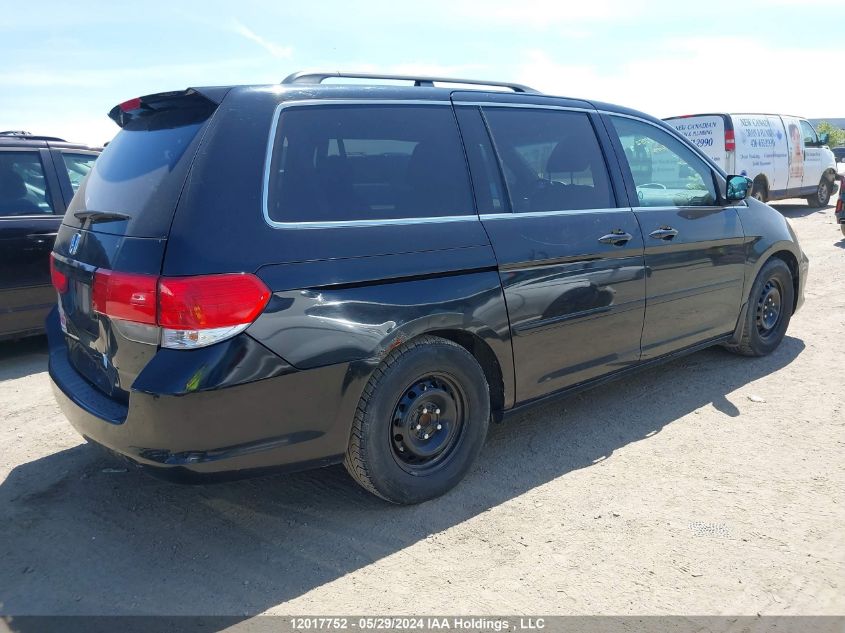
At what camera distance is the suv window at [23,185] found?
18.6ft

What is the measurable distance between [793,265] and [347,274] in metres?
4.18

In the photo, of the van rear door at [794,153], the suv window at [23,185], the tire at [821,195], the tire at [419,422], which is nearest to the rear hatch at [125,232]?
the tire at [419,422]

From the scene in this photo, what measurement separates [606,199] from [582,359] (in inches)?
37.4

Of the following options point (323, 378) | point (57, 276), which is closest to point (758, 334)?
point (323, 378)

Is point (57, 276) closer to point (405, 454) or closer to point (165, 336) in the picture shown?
point (165, 336)

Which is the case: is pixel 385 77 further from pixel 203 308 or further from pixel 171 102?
pixel 203 308

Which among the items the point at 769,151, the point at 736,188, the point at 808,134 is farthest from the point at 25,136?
the point at 808,134

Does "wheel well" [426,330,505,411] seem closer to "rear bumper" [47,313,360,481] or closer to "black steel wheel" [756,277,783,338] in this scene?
"rear bumper" [47,313,360,481]

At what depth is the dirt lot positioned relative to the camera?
8.72 ft

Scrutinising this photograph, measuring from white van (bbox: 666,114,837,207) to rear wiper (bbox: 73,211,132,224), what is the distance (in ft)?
33.9

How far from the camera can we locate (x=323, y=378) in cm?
281

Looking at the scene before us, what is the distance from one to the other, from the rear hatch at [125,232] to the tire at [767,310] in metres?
4.12

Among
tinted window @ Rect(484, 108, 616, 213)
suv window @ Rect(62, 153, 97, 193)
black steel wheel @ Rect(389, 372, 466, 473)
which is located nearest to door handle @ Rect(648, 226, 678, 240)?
tinted window @ Rect(484, 108, 616, 213)

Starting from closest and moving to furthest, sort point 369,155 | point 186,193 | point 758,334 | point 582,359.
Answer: point 186,193 → point 369,155 → point 582,359 → point 758,334
